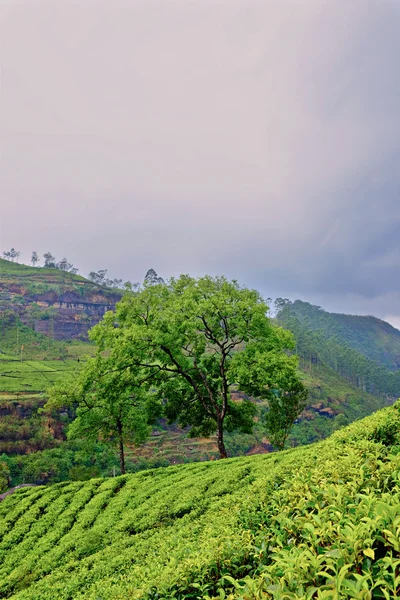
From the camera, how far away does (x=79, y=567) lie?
7.21 meters

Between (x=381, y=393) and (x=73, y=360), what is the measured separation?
318 ft

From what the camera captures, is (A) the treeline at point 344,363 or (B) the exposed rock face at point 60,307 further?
(B) the exposed rock face at point 60,307

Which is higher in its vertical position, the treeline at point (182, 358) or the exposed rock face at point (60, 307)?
the exposed rock face at point (60, 307)

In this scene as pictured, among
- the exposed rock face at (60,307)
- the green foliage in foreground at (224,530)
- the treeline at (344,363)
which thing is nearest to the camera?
the green foliage in foreground at (224,530)

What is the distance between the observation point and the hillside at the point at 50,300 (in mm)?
129750

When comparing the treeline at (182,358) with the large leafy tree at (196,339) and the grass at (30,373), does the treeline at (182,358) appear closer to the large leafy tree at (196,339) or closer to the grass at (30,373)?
the large leafy tree at (196,339)

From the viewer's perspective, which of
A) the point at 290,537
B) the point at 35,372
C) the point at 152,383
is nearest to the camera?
the point at 290,537

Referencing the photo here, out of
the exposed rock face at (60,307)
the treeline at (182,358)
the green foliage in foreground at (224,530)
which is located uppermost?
the exposed rock face at (60,307)

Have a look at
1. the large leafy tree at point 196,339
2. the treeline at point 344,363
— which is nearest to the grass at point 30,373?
the large leafy tree at point 196,339

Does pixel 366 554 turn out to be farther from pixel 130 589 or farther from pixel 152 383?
pixel 152 383

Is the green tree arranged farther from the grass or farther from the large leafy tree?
A: the grass

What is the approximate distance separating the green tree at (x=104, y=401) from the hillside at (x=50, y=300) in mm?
105805

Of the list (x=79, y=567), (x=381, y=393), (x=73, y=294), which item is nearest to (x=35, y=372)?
(x=73, y=294)

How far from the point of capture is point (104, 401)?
1780 cm
